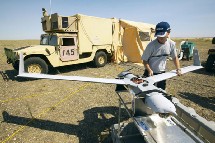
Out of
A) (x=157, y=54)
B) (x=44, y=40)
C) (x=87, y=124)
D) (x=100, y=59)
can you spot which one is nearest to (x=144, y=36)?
(x=100, y=59)

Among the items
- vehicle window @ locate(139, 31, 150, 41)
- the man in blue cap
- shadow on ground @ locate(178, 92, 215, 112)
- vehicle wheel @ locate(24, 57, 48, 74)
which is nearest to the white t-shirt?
the man in blue cap

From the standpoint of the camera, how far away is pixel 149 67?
388 cm

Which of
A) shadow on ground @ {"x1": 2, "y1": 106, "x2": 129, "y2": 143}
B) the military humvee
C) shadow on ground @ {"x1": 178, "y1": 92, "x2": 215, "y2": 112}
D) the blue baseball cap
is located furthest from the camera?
the military humvee

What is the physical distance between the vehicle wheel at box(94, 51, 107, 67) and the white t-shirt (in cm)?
787

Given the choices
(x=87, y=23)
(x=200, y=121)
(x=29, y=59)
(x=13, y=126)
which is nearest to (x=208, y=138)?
(x=200, y=121)

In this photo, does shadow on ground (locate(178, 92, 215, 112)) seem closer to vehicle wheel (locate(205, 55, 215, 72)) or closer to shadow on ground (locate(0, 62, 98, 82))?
vehicle wheel (locate(205, 55, 215, 72))

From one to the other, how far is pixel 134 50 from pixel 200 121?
1067 cm

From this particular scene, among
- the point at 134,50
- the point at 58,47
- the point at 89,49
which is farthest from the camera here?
the point at 134,50

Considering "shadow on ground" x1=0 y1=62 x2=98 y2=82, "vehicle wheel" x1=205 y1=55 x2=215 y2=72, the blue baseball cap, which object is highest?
the blue baseball cap

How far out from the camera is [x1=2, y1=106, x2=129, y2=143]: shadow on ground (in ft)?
14.1

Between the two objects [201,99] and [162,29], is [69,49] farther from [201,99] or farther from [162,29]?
[162,29]

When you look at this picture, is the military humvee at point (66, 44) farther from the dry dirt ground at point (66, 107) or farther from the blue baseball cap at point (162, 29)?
the blue baseball cap at point (162, 29)

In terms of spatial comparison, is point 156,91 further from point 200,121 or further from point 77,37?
point 77,37

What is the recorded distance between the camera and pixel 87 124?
15.8 ft
